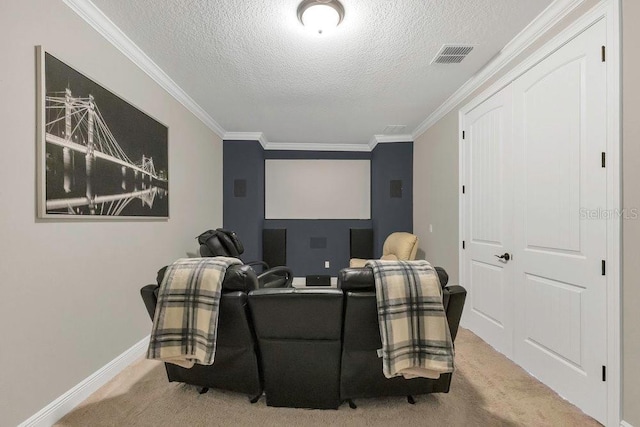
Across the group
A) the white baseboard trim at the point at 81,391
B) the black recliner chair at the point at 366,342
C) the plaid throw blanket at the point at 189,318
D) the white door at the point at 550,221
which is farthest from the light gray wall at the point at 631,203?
the white baseboard trim at the point at 81,391

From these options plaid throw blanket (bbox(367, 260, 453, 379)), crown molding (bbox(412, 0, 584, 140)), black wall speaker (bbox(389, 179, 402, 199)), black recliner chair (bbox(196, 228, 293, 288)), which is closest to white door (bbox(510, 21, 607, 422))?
crown molding (bbox(412, 0, 584, 140))

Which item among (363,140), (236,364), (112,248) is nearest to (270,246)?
(363,140)

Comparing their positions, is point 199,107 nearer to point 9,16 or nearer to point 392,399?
point 9,16

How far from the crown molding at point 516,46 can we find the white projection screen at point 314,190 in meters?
2.37

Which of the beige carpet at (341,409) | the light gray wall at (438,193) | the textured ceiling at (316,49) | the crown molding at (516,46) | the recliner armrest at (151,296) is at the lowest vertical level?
the beige carpet at (341,409)

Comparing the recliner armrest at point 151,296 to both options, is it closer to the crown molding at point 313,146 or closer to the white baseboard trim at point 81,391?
the white baseboard trim at point 81,391

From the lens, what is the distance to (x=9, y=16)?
1562mm

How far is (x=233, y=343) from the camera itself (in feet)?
6.03

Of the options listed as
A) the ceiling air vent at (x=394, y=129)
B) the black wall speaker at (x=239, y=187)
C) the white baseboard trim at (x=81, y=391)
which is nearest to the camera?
the white baseboard trim at (x=81, y=391)

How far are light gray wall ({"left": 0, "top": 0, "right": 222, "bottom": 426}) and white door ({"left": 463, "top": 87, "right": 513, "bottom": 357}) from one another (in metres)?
3.33

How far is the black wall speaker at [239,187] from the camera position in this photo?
5.24 meters

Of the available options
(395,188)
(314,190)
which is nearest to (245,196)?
(314,190)

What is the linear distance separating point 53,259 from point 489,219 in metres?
3.52

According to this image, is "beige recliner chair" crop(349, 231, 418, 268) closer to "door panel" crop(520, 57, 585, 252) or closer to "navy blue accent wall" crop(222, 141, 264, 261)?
"navy blue accent wall" crop(222, 141, 264, 261)
